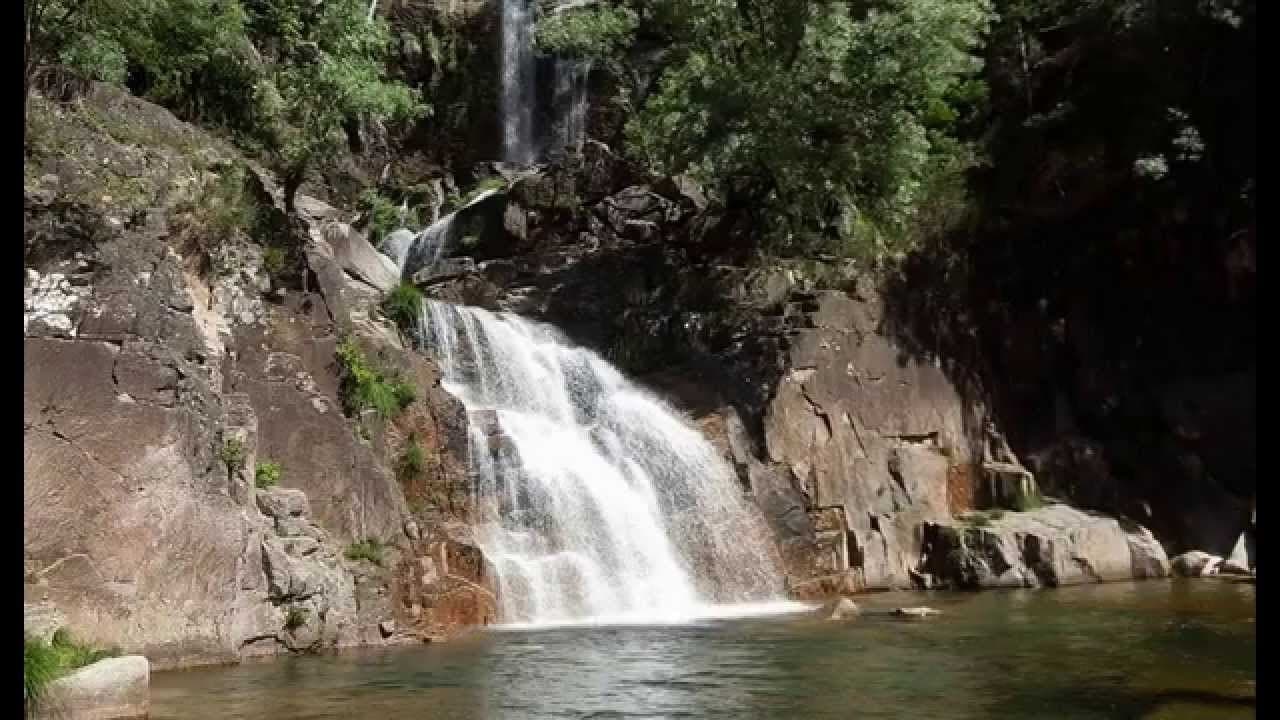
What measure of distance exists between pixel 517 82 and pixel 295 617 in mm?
26830

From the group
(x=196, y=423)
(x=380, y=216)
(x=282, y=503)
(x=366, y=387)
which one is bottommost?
(x=282, y=503)

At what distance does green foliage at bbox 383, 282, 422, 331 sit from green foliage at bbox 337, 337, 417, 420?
2.61 meters

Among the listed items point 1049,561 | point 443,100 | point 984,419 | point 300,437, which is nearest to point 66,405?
point 300,437

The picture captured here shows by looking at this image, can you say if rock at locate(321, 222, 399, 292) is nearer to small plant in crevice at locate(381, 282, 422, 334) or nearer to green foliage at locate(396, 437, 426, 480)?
small plant in crevice at locate(381, 282, 422, 334)

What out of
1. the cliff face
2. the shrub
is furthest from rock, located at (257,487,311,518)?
the shrub

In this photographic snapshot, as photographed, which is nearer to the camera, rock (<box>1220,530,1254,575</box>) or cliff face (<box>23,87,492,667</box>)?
cliff face (<box>23,87,492,667</box>)

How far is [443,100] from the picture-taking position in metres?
39.1

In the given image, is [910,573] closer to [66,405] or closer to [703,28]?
[703,28]

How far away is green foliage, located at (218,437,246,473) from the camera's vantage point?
14952mm

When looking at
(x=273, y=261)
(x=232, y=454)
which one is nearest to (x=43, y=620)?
(x=232, y=454)

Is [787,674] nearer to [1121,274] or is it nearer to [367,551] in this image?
[367,551]

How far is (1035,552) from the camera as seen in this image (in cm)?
2291

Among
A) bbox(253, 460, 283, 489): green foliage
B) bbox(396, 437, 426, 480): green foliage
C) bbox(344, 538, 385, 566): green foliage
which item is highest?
bbox(396, 437, 426, 480): green foliage

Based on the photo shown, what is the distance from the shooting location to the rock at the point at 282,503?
15609mm
